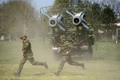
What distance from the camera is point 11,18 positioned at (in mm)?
72875

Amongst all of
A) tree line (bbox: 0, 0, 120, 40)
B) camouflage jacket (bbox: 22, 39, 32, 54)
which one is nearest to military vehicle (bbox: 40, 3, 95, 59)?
camouflage jacket (bbox: 22, 39, 32, 54)

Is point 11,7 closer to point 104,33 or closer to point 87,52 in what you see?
point 104,33

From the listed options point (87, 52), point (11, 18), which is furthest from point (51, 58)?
point (11, 18)

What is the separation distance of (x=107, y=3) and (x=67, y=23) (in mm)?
62979

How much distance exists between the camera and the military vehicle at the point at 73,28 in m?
22.0

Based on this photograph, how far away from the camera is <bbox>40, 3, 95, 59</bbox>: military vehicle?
866 inches

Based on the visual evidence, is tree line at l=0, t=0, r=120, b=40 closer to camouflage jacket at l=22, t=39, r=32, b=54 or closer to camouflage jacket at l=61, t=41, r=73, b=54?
camouflage jacket at l=22, t=39, r=32, b=54

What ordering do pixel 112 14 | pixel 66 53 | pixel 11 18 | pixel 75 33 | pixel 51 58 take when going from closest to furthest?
1. pixel 66 53
2. pixel 75 33
3. pixel 51 58
4. pixel 11 18
5. pixel 112 14

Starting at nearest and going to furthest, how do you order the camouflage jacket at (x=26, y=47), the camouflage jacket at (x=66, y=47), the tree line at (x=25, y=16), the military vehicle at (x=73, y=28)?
the camouflage jacket at (x=66, y=47) → the camouflage jacket at (x=26, y=47) → the military vehicle at (x=73, y=28) → the tree line at (x=25, y=16)

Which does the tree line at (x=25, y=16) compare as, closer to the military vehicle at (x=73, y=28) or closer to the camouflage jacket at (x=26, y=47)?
the military vehicle at (x=73, y=28)

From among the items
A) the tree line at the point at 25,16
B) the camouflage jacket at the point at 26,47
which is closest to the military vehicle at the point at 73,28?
the camouflage jacket at the point at 26,47

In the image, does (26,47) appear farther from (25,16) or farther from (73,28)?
(25,16)

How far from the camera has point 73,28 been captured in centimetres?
2248

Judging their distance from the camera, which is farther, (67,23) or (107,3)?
(107,3)
